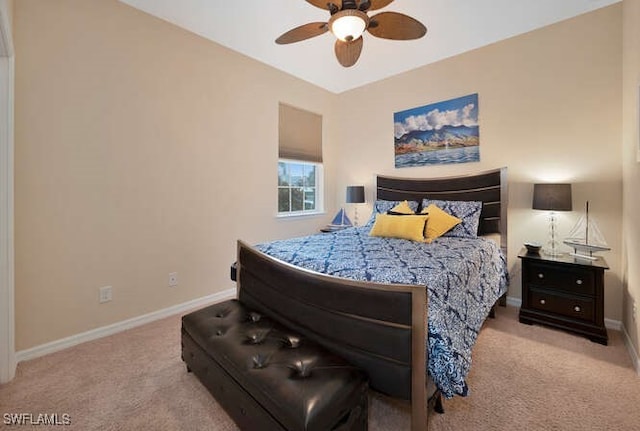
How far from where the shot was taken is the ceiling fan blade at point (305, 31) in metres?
2.02

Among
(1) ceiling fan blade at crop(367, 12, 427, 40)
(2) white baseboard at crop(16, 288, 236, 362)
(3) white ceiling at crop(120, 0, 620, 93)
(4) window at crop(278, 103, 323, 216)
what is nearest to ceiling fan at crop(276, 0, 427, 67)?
(1) ceiling fan blade at crop(367, 12, 427, 40)

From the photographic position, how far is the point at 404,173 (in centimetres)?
389

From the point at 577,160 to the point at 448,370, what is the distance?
8.69ft

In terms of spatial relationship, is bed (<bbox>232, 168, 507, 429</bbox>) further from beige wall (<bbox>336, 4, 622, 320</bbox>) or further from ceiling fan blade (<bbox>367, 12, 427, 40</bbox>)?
ceiling fan blade (<bbox>367, 12, 427, 40</bbox>)

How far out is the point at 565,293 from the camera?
245 centimetres

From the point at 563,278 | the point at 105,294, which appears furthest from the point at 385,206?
the point at 105,294

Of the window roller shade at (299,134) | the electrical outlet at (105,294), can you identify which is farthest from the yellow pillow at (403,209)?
the electrical outlet at (105,294)

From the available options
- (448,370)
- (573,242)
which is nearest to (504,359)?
(448,370)

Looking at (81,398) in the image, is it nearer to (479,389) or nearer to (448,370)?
(448,370)

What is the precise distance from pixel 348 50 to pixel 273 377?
2207 mm

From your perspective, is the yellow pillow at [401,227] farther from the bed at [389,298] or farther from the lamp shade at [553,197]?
the lamp shade at [553,197]

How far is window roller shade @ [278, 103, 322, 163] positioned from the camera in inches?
153

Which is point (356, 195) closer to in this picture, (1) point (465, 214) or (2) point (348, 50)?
(1) point (465, 214)

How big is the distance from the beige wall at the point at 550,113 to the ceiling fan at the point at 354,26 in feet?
5.52
